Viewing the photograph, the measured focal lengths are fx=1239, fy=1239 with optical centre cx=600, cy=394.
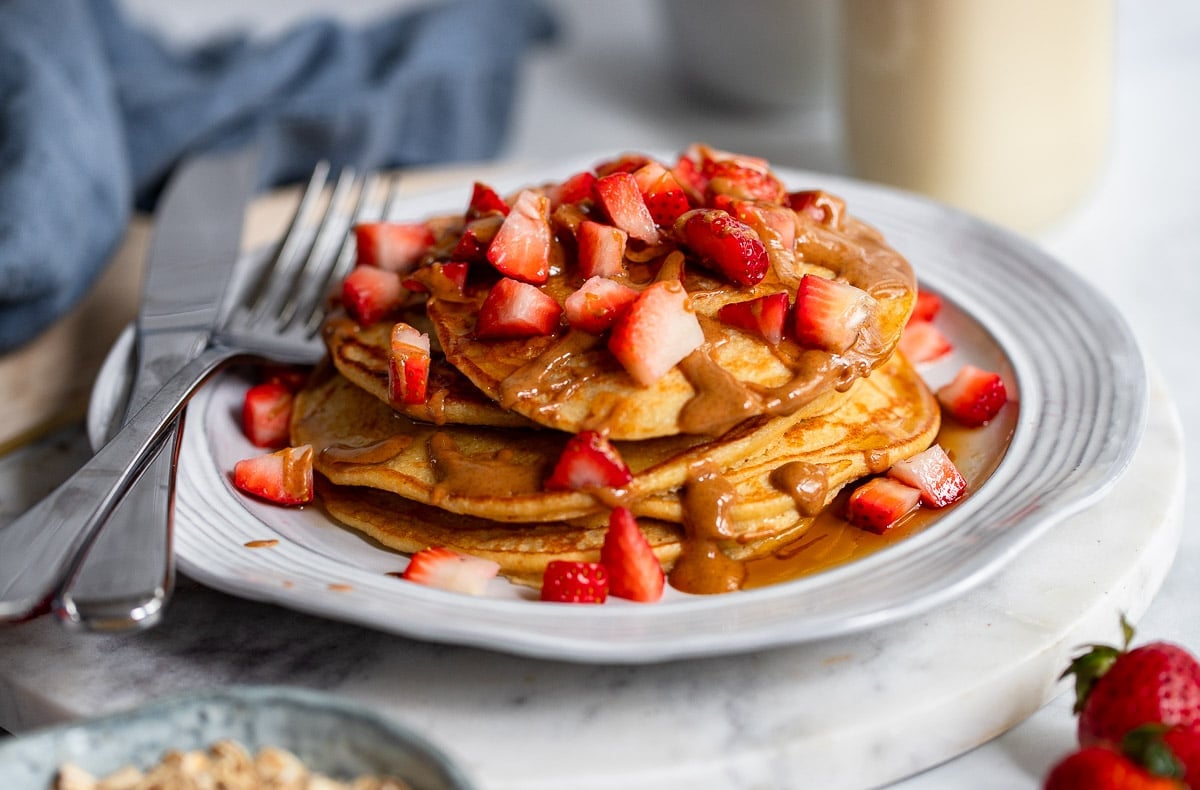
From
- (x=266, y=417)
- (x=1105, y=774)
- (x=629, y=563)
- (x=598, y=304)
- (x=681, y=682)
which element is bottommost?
(x=266, y=417)

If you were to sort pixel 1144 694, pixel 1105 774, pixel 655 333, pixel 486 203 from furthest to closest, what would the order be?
pixel 486 203 < pixel 655 333 < pixel 1144 694 < pixel 1105 774

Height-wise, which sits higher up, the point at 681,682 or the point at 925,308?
the point at 925,308

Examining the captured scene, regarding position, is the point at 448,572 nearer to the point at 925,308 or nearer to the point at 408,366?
the point at 408,366

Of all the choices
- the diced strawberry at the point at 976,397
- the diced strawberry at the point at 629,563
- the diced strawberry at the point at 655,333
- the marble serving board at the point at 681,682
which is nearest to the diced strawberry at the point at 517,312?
the diced strawberry at the point at 655,333

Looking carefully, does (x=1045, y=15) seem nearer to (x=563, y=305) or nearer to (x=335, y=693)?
(x=563, y=305)

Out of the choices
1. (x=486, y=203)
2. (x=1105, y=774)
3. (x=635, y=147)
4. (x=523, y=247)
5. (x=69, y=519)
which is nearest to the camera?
(x=1105, y=774)

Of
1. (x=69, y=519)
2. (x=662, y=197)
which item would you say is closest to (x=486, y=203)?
(x=662, y=197)

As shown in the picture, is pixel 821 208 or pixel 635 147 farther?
pixel 635 147
